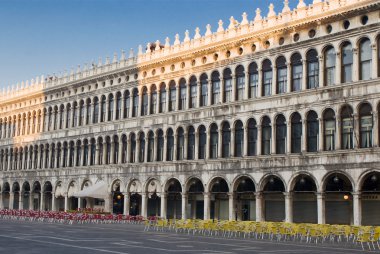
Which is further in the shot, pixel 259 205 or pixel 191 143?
pixel 191 143

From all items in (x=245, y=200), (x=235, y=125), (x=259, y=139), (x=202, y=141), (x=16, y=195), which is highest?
(x=235, y=125)

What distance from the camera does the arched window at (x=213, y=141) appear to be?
4266 cm

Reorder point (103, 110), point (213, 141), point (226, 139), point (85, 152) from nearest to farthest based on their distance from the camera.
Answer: point (226, 139) < point (213, 141) < point (103, 110) < point (85, 152)

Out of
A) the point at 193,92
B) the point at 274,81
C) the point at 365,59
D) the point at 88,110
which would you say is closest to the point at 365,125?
the point at 365,59

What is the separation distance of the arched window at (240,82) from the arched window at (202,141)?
13.0 feet

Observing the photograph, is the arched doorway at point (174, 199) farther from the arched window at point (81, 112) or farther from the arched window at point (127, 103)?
the arched window at point (81, 112)

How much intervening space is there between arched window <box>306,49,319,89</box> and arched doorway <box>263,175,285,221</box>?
660 cm

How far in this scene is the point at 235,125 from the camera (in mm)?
41188

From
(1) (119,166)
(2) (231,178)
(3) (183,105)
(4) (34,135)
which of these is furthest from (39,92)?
(2) (231,178)

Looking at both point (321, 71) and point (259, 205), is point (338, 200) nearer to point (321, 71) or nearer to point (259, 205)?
point (259, 205)

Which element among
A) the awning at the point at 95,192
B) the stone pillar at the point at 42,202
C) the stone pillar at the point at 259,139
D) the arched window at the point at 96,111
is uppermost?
the arched window at the point at 96,111

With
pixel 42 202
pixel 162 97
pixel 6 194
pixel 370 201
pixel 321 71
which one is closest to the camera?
pixel 370 201

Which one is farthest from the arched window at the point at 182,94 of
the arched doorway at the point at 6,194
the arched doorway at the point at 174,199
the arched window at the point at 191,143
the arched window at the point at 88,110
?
the arched doorway at the point at 6,194

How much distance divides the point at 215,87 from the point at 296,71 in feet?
25.1
